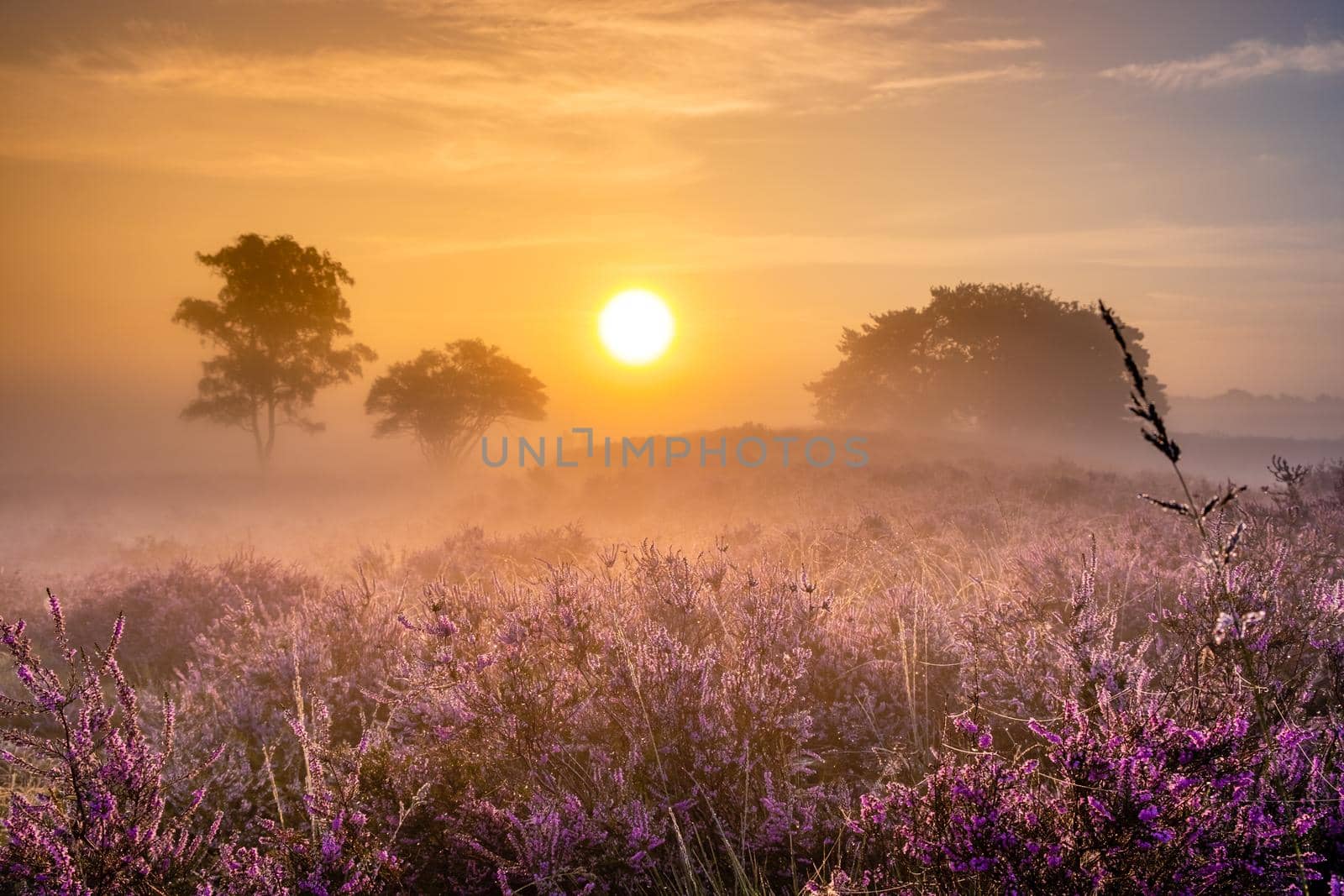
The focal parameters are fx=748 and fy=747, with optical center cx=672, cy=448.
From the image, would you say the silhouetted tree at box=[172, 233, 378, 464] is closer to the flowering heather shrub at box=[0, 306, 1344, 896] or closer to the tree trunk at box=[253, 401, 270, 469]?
the tree trunk at box=[253, 401, 270, 469]

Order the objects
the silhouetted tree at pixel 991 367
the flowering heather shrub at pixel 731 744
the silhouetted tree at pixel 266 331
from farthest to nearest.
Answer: the silhouetted tree at pixel 991 367 < the silhouetted tree at pixel 266 331 < the flowering heather shrub at pixel 731 744

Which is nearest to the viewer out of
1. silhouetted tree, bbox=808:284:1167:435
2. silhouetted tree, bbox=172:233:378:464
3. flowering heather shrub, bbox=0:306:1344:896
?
flowering heather shrub, bbox=0:306:1344:896

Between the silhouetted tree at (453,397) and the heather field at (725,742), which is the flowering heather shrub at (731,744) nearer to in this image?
the heather field at (725,742)

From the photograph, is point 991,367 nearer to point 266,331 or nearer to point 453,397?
point 453,397

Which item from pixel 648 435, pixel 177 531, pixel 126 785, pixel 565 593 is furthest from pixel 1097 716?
pixel 177 531

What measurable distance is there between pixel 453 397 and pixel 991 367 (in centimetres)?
2942

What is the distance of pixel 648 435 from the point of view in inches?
1143

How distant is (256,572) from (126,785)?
8451 mm

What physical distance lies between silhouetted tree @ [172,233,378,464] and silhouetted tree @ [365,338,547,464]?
391 cm

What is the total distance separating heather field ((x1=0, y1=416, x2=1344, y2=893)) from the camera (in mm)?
1893

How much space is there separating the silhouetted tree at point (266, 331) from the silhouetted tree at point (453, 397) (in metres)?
3.91

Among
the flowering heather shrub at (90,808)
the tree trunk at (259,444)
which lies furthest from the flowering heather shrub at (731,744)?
the tree trunk at (259,444)

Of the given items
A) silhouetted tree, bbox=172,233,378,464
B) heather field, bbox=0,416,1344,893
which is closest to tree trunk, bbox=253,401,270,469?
silhouetted tree, bbox=172,233,378,464

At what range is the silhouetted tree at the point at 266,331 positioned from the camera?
107ft
